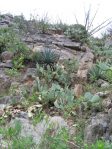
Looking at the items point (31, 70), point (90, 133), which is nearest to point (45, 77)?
point (31, 70)

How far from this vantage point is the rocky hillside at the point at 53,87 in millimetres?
4551

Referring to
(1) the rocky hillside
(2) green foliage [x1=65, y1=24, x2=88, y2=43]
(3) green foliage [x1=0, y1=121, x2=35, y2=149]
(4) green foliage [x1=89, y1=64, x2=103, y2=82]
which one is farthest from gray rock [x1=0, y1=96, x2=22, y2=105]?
(2) green foliage [x1=65, y1=24, x2=88, y2=43]

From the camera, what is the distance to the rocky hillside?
14.9 ft

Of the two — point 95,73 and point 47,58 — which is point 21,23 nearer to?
point 47,58

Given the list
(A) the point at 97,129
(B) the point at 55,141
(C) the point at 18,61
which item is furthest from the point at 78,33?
(B) the point at 55,141

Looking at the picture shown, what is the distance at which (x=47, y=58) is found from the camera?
979 centimetres

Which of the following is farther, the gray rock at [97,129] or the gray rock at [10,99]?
the gray rock at [10,99]

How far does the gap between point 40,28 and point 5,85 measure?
460cm

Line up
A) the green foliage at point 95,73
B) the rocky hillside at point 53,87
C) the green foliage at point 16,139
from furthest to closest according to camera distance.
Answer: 1. the green foliage at point 95,73
2. the rocky hillside at point 53,87
3. the green foliage at point 16,139

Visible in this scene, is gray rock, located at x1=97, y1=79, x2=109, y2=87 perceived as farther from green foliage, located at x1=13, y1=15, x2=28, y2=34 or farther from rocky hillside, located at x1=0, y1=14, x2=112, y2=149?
green foliage, located at x1=13, y1=15, x2=28, y2=34

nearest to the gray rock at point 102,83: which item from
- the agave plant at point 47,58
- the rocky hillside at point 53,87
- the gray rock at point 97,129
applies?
the rocky hillside at point 53,87

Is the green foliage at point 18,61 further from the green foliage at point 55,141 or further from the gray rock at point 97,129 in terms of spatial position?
the green foliage at point 55,141

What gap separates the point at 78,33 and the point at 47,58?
129 inches

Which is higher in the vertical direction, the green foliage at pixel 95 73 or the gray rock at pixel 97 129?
the green foliage at pixel 95 73
